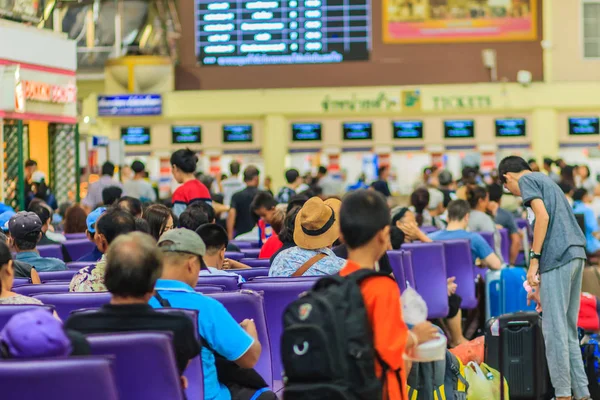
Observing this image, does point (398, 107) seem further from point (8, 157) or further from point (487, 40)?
point (8, 157)

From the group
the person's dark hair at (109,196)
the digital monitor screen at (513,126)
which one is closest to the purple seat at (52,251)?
the person's dark hair at (109,196)

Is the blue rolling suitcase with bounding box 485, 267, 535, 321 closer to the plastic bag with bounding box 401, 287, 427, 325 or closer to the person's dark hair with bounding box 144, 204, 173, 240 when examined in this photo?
the person's dark hair with bounding box 144, 204, 173, 240

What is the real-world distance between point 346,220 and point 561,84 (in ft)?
71.2

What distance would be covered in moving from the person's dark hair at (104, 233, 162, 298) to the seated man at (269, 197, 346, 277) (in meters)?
2.81

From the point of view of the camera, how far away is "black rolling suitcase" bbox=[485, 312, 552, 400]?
793 centimetres

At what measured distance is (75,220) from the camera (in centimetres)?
1195

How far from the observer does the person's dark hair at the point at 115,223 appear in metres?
6.71

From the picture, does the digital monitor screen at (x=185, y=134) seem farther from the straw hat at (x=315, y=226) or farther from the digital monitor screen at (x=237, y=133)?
the straw hat at (x=315, y=226)

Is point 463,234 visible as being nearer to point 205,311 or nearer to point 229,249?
point 229,249

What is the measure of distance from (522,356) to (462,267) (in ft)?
9.34

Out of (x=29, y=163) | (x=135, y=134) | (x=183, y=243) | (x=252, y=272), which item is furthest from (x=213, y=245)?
(x=135, y=134)

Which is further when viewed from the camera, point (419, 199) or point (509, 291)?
point (419, 199)

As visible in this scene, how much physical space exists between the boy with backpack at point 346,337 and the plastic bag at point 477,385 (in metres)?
3.44

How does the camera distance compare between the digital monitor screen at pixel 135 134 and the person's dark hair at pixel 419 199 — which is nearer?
the person's dark hair at pixel 419 199
